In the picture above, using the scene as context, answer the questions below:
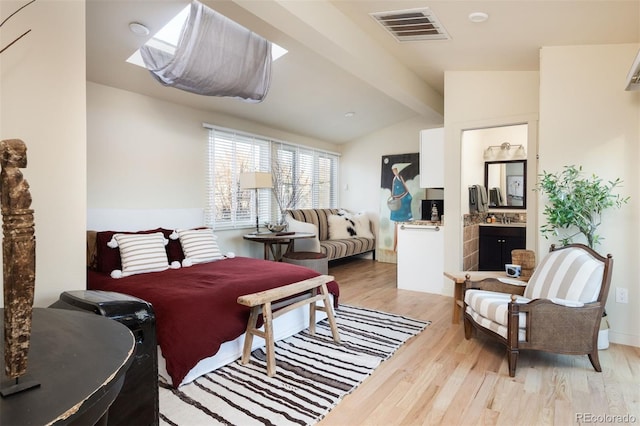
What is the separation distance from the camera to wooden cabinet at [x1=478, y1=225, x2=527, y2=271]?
5035 millimetres

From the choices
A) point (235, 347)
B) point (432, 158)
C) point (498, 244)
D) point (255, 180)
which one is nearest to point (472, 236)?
point (498, 244)

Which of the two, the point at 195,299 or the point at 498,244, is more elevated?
the point at 498,244

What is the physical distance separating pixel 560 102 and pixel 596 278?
1600 mm

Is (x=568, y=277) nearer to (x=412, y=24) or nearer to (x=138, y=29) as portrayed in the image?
(x=412, y=24)

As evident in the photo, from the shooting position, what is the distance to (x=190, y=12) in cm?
271

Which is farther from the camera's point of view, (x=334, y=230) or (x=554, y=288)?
Result: (x=334, y=230)

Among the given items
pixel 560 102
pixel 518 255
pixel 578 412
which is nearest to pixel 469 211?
pixel 518 255

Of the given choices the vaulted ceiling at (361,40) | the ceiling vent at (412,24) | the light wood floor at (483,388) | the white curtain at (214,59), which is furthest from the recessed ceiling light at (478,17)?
the light wood floor at (483,388)

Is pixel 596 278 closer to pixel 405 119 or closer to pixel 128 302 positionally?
pixel 128 302

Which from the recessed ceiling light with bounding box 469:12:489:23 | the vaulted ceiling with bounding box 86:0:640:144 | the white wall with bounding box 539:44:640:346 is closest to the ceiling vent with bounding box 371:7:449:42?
the vaulted ceiling with bounding box 86:0:640:144

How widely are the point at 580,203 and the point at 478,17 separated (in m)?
1.68

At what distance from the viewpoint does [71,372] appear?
30.8 inches

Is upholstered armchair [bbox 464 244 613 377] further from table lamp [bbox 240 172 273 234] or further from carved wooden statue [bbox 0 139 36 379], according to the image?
table lamp [bbox 240 172 273 234]
